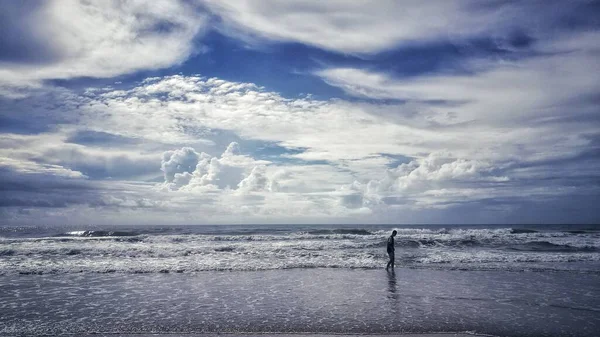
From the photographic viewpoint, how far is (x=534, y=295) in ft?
44.9

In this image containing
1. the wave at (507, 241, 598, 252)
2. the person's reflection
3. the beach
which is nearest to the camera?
the beach

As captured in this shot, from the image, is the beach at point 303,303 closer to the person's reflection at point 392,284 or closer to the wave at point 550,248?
the person's reflection at point 392,284

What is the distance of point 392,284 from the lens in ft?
50.9

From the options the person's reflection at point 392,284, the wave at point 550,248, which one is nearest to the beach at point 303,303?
the person's reflection at point 392,284

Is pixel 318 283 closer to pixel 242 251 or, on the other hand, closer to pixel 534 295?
pixel 534 295

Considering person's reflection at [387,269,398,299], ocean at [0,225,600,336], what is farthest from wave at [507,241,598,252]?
person's reflection at [387,269,398,299]

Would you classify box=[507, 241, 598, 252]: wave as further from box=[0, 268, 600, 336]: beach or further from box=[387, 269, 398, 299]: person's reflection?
box=[387, 269, 398, 299]: person's reflection

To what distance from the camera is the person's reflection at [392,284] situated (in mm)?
13414

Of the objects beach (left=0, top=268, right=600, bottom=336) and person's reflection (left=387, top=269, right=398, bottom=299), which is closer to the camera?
beach (left=0, top=268, right=600, bottom=336)

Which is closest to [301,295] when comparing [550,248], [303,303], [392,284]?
[303,303]

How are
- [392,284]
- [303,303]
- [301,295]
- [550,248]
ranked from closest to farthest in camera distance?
[303,303] < [301,295] < [392,284] < [550,248]

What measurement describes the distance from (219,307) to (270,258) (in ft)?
40.5

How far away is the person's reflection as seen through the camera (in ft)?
44.0

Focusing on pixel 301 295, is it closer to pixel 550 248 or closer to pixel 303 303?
pixel 303 303
